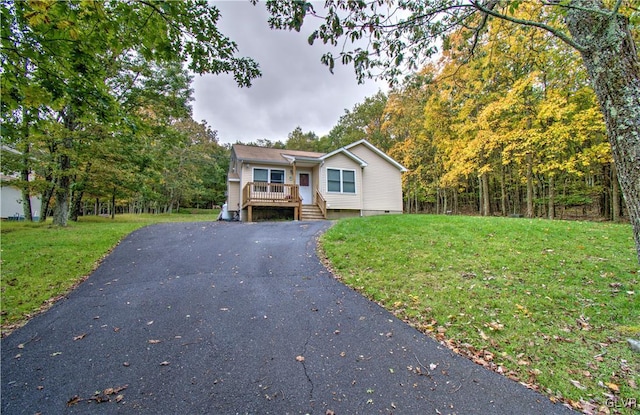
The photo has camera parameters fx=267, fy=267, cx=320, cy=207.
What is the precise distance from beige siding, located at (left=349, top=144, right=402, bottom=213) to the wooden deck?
4667 mm

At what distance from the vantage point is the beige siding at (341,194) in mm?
15633

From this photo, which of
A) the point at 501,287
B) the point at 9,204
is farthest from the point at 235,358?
the point at 9,204

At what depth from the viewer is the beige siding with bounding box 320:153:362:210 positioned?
1563 centimetres

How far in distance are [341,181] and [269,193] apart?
14.3 feet

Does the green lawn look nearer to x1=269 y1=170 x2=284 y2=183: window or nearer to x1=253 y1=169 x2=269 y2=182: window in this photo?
x1=253 y1=169 x2=269 y2=182: window

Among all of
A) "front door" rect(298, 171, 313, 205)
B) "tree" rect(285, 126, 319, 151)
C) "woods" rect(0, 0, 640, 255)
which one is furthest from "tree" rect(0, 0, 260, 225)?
"tree" rect(285, 126, 319, 151)

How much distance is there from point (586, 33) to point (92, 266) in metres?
9.10

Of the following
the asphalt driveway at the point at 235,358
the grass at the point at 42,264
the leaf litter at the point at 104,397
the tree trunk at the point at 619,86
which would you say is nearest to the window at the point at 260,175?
the grass at the point at 42,264

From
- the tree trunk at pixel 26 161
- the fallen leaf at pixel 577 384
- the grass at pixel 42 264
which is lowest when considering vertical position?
the fallen leaf at pixel 577 384

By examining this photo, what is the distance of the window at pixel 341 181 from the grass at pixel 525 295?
26.3ft

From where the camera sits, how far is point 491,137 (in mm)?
13562

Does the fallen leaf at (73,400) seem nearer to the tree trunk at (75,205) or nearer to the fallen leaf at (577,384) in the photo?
the fallen leaf at (577,384)

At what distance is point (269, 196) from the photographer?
1458 centimetres

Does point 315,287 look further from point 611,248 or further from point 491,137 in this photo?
point 491,137
